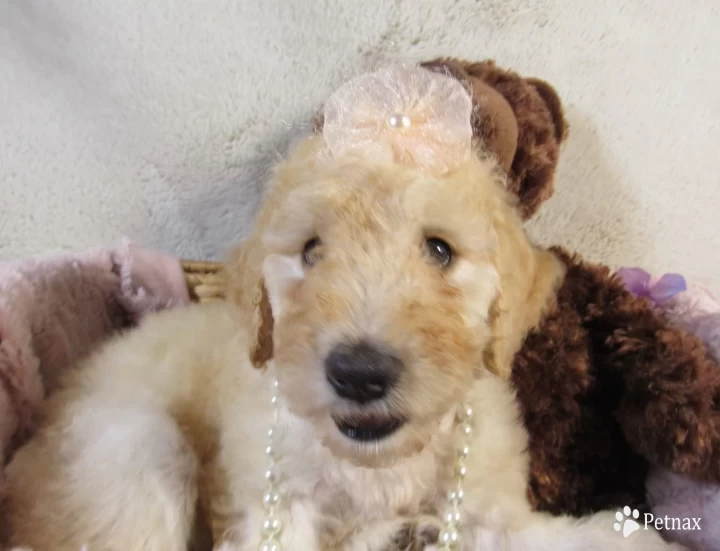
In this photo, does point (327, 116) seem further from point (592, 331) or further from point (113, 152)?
point (113, 152)

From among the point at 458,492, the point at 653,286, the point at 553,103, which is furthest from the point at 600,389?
the point at 553,103

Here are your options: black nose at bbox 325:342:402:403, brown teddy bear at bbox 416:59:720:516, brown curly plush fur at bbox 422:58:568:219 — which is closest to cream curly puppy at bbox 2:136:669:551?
black nose at bbox 325:342:402:403

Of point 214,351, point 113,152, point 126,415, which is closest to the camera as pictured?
point 126,415

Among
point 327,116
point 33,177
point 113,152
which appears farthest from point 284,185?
point 33,177

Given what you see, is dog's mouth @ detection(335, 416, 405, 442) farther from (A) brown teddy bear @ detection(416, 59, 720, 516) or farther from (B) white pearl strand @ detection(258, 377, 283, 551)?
(A) brown teddy bear @ detection(416, 59, 720, 516)

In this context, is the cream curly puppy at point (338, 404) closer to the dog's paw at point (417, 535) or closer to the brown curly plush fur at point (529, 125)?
the dog's paw at point (417, 535)
